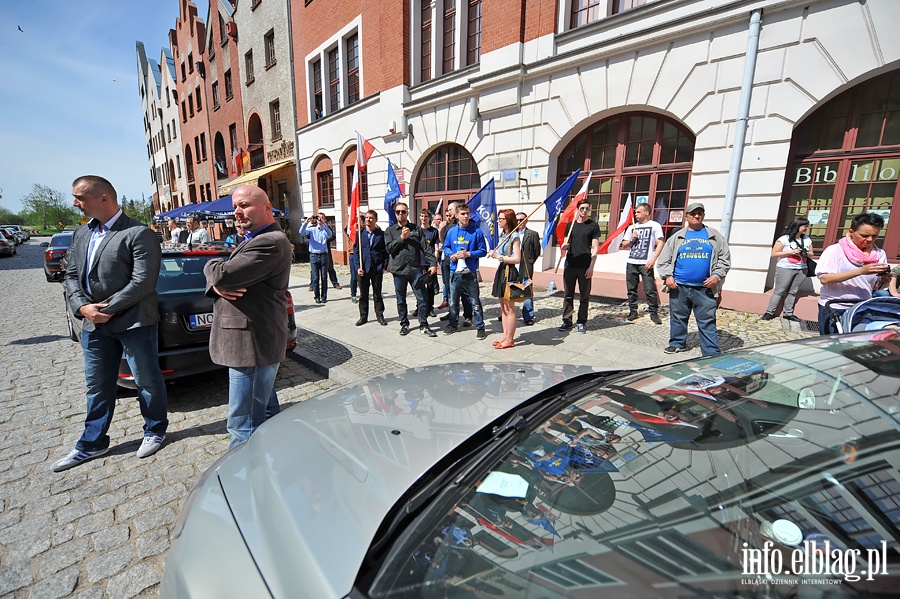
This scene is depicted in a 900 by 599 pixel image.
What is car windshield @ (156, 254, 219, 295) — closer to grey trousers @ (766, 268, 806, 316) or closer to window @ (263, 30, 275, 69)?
grey trousers @ (766, 268, 806, 316)

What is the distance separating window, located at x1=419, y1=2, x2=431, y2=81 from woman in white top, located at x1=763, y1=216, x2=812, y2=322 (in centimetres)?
985

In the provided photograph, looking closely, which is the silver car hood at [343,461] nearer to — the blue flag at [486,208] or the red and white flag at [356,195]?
the blue flag at [486,208]

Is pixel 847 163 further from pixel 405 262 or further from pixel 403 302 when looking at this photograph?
pixel 403 302

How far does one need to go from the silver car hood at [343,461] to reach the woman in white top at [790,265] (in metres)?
6.30

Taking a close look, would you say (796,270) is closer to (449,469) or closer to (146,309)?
(449,469)

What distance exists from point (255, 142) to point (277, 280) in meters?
22.3

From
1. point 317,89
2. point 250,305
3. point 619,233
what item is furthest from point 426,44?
point 250,305

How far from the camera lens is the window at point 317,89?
15531 mm

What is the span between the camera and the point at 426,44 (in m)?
11.4

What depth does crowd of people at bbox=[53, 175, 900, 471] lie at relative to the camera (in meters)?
2.46

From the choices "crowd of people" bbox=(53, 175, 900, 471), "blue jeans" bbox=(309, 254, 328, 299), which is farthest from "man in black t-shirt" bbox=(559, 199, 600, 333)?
"blue jeans" bbox=(309, 254, 328, 299)

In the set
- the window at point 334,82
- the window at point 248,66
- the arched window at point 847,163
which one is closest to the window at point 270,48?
the window at point 248,66

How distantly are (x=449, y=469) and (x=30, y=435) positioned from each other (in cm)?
407

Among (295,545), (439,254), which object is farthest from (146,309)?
(439,254)
